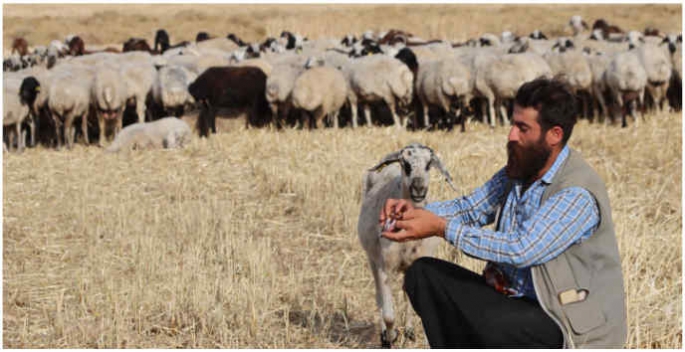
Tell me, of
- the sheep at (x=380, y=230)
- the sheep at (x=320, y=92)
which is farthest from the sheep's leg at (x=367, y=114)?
the sheep at (x=380, y=230)

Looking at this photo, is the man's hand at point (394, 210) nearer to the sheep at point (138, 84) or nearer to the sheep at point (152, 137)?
the sheep at point (152, 137)

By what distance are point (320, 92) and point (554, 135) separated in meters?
10.6

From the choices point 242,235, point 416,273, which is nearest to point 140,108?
point 242,235

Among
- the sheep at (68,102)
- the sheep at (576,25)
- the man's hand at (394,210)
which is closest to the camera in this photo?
the man's hand at (394,210)

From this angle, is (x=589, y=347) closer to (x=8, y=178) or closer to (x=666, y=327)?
(x=666, y=327)

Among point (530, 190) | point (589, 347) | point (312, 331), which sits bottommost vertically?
point (312, 331)

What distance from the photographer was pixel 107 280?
6.48 meters

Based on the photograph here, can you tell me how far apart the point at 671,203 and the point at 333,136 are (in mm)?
5572

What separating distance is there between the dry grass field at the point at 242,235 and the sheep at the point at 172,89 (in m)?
1.43

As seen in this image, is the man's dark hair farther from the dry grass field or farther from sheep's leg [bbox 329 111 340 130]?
sheep's leg [bbox 329 111 340 130]

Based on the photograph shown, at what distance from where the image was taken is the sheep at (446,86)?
14.2 metres

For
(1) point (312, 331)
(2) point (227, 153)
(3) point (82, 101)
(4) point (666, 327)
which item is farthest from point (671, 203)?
(3) point (82, 101)

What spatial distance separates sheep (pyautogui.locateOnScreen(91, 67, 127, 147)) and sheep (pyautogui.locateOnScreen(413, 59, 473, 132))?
5.06 meters

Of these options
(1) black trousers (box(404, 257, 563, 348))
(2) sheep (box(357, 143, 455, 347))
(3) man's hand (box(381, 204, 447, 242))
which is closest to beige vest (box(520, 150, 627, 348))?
(1) black trousers (box(404, 257, 563, 348))
